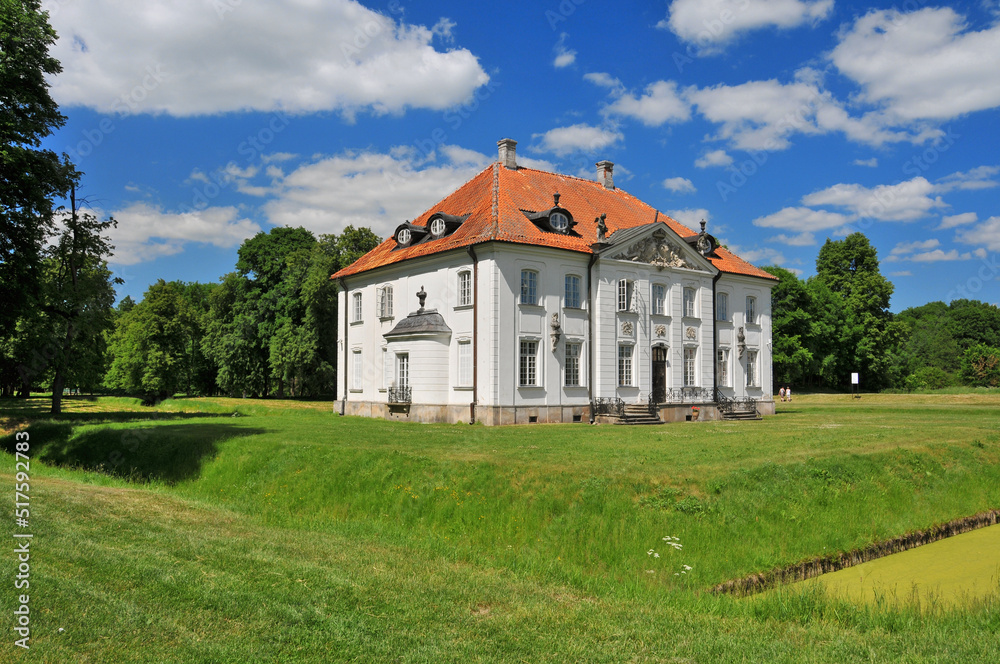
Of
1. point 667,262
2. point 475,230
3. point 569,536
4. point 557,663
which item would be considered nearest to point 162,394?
point 475,230

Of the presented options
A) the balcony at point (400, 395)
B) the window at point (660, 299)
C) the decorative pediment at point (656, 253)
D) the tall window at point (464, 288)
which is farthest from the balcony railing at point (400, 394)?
the window at point (660, 299)

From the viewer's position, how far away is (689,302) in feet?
121

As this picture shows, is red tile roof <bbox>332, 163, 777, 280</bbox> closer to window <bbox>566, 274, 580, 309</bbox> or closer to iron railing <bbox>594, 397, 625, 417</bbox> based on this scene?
window <bbox>566, 274, 580, 309</bbox>

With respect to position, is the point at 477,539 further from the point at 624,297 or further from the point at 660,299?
the point at 660,299

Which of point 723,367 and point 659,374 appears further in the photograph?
point 723,367

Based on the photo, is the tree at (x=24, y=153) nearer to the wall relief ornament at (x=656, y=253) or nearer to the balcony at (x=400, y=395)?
the balcony at (x=400, y=395)

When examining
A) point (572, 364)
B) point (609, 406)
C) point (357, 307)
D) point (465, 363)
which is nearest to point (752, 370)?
point (609, 406)

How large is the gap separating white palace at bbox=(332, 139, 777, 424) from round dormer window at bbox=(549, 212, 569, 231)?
0.07m

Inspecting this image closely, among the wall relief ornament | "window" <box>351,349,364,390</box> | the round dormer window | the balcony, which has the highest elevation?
the round dormer window

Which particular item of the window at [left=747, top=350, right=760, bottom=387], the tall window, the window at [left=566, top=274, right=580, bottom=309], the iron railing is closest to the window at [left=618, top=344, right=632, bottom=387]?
the iron railing

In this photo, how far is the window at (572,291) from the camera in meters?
32.2

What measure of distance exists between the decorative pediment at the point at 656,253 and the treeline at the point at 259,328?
81.9ft

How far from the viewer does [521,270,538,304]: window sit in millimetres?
30859

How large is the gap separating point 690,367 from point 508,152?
47.9 ft
